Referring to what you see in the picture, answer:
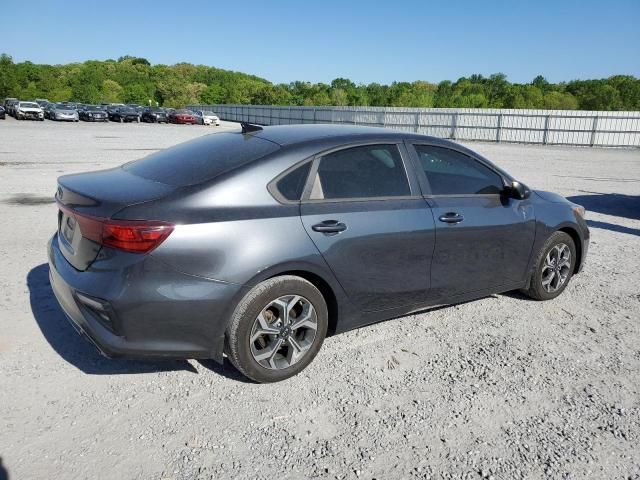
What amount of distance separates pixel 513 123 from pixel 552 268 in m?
29.2

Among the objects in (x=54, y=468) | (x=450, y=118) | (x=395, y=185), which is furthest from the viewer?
(x=450, y=118)

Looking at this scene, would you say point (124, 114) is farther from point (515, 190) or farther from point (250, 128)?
point (515, 190)

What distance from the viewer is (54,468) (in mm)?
2447

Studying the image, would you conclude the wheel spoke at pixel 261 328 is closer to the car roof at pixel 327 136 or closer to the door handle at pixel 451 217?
the car roof at pixel 327 136

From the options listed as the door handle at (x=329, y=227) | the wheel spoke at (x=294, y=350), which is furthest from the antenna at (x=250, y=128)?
the wheel spoke at (x=294, y=350)

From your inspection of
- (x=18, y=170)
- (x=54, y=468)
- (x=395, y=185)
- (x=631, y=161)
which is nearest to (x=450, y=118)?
(x=631, y=161)

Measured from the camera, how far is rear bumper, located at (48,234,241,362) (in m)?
2.76

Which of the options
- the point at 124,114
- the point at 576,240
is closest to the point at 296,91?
the point at 124,114

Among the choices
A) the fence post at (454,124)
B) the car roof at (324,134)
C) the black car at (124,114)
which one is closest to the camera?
the car roof at (324,134)

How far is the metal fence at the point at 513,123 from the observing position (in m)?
29.0

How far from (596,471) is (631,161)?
2231 cm

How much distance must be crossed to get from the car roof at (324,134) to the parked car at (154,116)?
4531cm

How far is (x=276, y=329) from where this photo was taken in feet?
10.5

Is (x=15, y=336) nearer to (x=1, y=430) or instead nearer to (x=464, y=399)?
(x=1, y=430)
